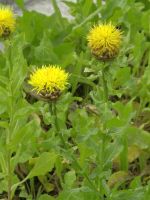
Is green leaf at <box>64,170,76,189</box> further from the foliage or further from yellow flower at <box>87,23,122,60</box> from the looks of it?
yellow flower at <box>87,23,122,60</box>

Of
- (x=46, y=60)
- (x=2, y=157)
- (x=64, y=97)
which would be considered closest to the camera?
(x=64, y=97)

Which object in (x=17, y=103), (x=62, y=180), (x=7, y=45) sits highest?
(x=7, y=45)

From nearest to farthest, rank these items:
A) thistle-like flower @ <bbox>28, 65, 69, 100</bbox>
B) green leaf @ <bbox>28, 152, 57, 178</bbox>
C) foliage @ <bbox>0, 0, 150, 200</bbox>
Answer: thistle-like flower @ <bbox>28, 65, 69, 100</bbox>
foliage @ <bbox>0, 0, 150, 200</bbox>
green leaf @ <bbox>28, 152, 57, 178</bbox>

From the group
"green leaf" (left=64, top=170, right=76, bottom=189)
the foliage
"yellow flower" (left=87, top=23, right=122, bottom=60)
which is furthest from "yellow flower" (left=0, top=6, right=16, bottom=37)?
"green leaf" (left=64, top=170, right=76, bottom=189)

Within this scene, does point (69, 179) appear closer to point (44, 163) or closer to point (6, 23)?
point (44, 163)

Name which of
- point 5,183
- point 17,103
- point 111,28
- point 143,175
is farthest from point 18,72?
point 143,175

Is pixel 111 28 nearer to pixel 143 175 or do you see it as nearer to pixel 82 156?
pixel 82 156

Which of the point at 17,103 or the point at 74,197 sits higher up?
the point at 17,103

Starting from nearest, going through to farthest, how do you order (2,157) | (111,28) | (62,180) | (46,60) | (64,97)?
(64,97) → (111,28) → (2,157) → (62,180) → (46,60)
